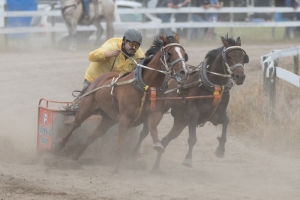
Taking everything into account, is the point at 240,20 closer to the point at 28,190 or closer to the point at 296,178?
the point at 296,178

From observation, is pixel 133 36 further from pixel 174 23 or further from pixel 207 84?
pixel 174 23

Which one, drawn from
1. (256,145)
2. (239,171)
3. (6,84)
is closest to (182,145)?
(256,145)

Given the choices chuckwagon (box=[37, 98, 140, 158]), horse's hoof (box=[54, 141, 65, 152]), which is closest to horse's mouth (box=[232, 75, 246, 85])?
chuckwagon (box=[37, 98, 140, 158])

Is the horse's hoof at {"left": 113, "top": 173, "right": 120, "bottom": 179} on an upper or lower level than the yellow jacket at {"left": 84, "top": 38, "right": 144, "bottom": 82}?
lower

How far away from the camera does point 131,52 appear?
863cm

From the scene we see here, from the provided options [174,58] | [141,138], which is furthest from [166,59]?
[141,138]

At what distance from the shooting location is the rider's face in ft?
27.9

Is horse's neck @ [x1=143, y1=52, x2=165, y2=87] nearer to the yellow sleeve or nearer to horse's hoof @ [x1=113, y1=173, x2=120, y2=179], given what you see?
the yellow sleeve

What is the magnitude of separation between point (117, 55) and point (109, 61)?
16.9 inches

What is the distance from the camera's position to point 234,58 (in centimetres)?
830

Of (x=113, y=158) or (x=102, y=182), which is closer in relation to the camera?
(x=102, y=182)

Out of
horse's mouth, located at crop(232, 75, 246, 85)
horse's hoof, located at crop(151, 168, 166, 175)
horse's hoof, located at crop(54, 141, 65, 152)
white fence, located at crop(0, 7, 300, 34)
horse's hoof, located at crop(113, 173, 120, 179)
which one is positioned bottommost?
horse's hoof, located at crop(151, 168, 166, 175)

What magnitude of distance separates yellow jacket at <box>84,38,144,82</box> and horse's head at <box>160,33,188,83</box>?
1107 millimetres

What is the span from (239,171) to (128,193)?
7.02ft
